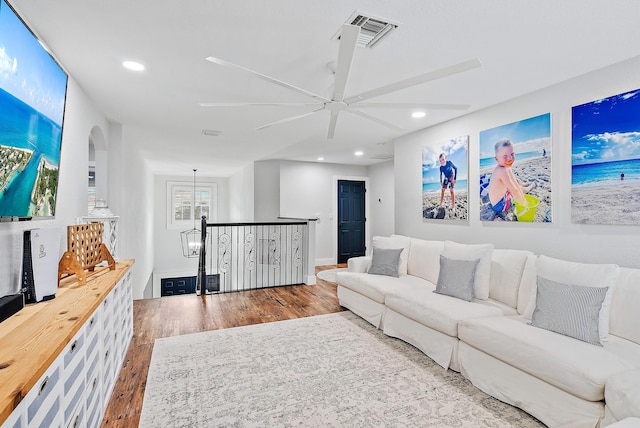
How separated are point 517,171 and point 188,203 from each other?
31.0 ft

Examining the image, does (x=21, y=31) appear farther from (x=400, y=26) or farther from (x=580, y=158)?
(x=580, y=158)

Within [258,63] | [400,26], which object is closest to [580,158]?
[400,26]

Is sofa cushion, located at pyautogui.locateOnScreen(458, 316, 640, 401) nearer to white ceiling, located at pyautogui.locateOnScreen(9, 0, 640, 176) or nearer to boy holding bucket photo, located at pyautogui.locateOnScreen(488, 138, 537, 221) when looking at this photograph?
boy holding bucket photo, located at pyautogui.locateOnScreen(488, 138, 537, 221)

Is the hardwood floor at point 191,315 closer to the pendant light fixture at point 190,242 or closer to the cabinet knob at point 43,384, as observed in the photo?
the cabinet knob at point 43,384

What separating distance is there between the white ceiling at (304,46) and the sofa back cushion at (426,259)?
1.59 m

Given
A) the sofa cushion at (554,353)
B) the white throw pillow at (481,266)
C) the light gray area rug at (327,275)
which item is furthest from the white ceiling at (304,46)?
the light gray area rug at (327,275)

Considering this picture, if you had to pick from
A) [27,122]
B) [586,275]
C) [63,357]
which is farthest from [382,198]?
[63,357]

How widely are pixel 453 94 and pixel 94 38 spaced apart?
304 cm

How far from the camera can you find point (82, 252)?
93.4 inches

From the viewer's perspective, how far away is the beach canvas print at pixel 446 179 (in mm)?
3908

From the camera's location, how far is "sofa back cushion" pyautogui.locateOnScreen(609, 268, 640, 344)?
2.11 m

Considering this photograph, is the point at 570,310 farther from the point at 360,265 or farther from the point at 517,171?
the point at 360,265

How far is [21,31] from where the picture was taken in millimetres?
1675

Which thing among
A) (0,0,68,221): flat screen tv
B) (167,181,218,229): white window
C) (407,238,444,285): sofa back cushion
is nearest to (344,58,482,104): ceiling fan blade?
(0,0,68,221): flat screen tv
